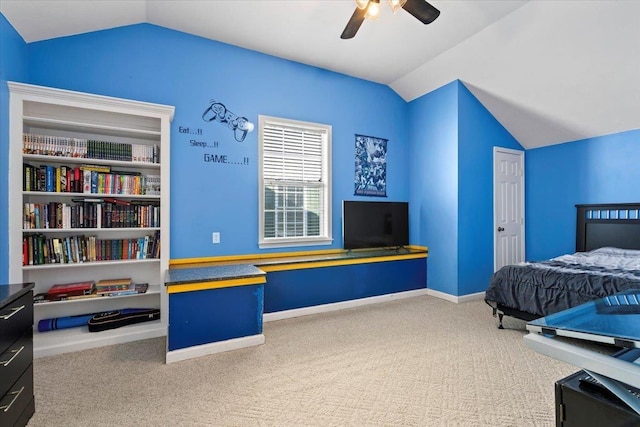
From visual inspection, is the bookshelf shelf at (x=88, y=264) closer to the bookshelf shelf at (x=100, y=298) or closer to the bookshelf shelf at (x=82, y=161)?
the bookshelf shelf at (x=100, y=298)

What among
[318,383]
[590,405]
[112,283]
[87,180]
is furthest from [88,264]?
[590,405]

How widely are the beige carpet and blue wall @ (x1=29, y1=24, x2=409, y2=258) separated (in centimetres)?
125

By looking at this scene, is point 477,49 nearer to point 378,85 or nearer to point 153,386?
point 378,85

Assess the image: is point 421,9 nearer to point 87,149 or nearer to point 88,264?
point 87,149

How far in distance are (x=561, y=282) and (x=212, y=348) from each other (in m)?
3.13

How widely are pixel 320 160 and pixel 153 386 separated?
3.03 m

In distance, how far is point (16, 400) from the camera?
1.55 meters

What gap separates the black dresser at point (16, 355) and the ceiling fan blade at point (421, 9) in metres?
3.15

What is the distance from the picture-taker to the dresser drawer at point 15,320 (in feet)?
4.75

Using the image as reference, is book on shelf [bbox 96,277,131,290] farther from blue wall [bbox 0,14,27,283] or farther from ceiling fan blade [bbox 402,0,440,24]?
ceiling fan blade [bbox 402,0,440,24]

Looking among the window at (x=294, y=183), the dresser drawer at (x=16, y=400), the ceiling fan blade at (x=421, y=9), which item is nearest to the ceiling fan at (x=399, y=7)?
the ceiling fan blade at (x=421, y=9)

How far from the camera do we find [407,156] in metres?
4.77

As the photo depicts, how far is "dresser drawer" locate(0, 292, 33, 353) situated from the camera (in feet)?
4.75

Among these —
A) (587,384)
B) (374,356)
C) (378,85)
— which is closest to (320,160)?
(378,85)
